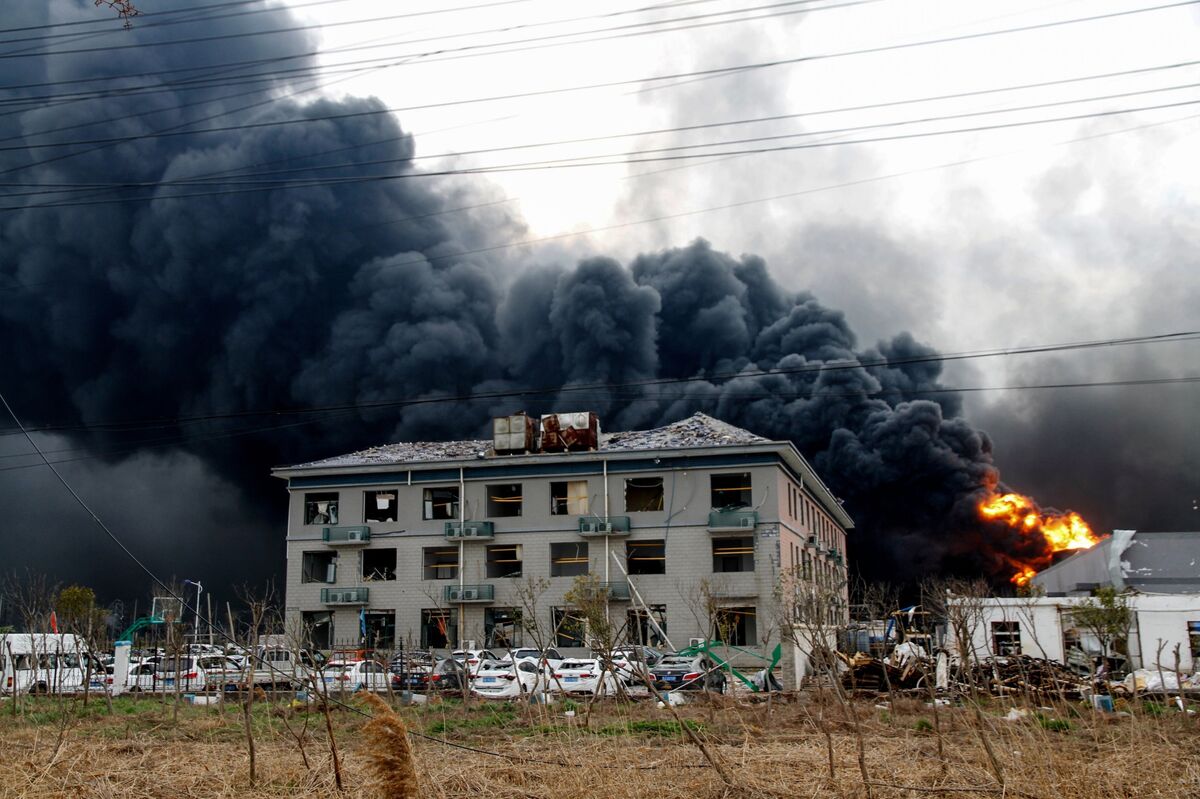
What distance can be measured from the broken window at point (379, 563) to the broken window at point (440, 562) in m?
1.85

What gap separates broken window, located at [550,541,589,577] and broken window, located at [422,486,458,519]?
568 cm

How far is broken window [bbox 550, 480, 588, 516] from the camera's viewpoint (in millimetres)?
53219

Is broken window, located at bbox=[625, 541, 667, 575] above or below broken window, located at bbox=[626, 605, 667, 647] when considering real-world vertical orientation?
above

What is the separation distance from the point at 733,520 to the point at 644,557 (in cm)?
480

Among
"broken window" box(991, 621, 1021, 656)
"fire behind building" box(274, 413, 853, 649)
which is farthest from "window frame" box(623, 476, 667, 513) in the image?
"broken window" box(991, 621, 1021, 656)

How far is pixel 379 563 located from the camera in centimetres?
5547

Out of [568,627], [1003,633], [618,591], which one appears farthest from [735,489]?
[1003,633]

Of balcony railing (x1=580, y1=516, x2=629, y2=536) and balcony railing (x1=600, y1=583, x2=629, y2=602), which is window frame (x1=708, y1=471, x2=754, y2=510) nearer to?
balcony railing (x1=580, y1=516, x2=629, y2=536)

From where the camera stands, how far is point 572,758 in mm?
13281

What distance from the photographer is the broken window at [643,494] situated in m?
53.0

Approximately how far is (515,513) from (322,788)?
1665 inches

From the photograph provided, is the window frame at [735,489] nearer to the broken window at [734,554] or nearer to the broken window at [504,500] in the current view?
the broken window at [734,554]

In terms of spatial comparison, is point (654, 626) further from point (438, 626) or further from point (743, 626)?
point (438, 626)

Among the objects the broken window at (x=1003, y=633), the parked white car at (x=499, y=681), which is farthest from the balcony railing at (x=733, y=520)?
the parked white car at (x=499, y=681)
